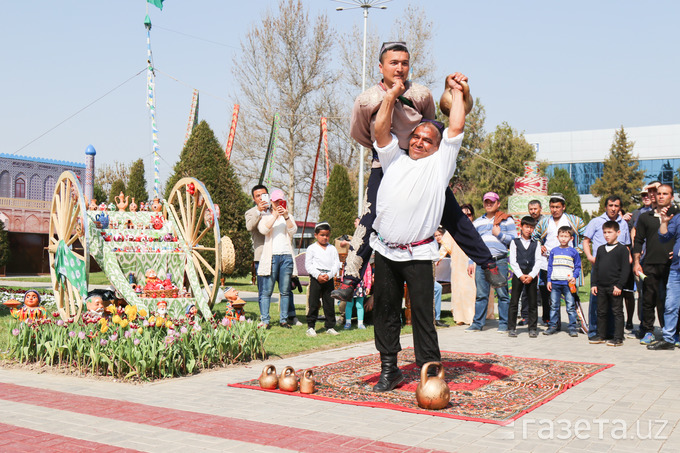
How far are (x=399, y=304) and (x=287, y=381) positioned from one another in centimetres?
113

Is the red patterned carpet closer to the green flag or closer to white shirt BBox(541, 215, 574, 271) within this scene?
white shirt BBox(541, 215, 574, 271)

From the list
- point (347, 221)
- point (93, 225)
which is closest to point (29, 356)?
point (93, 225)

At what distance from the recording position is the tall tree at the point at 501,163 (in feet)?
118

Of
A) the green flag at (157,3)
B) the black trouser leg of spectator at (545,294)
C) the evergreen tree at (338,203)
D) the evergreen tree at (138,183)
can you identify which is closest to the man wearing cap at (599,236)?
the black trouser leg of spectator at (545,294)

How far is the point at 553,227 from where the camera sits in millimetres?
9945

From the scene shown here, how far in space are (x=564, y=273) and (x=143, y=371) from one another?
5.90 metres

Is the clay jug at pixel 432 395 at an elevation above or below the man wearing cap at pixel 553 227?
below

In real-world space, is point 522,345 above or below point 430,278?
below

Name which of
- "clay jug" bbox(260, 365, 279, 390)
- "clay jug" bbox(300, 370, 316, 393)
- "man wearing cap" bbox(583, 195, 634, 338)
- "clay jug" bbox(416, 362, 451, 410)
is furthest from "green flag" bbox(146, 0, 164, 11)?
"clay jug" bbox(416, 362, 451, 410)

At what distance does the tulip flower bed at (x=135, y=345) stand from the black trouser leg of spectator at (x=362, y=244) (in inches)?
75.5

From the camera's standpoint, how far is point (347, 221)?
25188 millimetres

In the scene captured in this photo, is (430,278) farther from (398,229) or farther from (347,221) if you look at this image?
(347,221)

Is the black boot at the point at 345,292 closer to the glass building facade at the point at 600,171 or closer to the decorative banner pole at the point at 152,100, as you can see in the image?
the decorative banner pole at the point at 152,100

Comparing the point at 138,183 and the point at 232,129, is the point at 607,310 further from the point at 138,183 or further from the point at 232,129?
the point at 138,183
